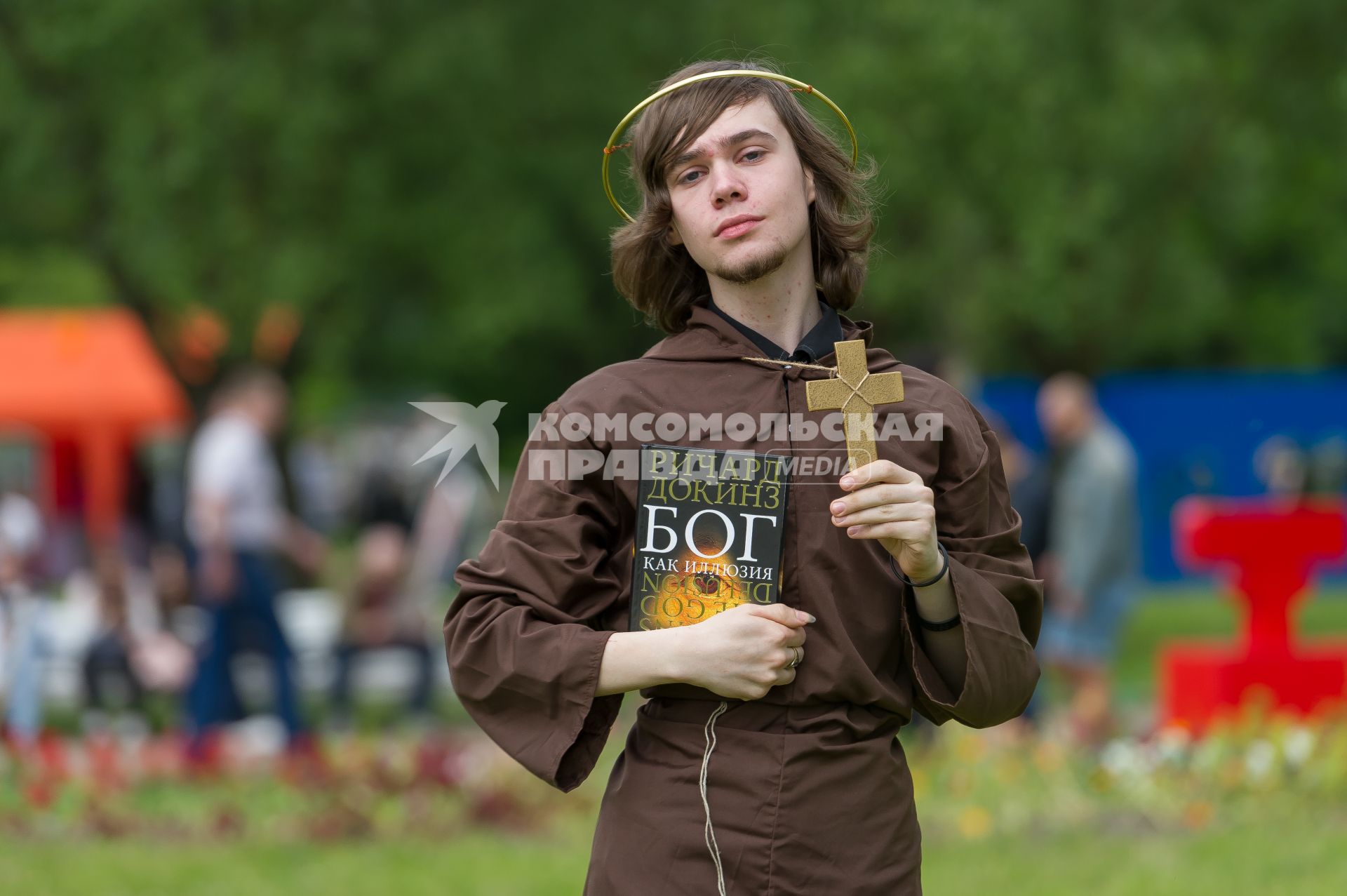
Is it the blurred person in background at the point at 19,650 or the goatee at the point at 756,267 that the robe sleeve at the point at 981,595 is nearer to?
the goatee at the point at 756,267

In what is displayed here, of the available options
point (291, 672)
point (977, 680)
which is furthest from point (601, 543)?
point (291, 672)

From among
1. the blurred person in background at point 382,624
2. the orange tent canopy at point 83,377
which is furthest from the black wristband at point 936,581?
A: the orange tent canopy at point 83,377

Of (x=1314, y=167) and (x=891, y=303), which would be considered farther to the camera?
(x=1314, y=167)

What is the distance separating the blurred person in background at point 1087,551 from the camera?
28.1 ft

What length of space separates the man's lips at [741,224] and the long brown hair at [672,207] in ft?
0.52

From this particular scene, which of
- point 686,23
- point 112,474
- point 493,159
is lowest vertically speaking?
point 112,474

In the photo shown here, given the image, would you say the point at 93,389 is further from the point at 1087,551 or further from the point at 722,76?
the point at 722,76

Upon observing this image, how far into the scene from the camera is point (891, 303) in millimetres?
15664

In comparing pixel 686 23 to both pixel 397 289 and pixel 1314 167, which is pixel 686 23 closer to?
pixel 397 289

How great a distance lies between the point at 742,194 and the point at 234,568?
6.90 m

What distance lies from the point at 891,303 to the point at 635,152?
43.0 ft

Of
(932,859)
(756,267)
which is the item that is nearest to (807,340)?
(756,267)

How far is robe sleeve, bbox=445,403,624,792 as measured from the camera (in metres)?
2.47

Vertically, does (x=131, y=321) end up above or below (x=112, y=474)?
above
